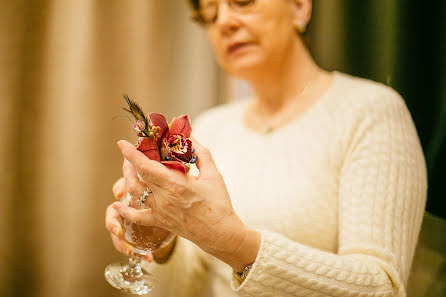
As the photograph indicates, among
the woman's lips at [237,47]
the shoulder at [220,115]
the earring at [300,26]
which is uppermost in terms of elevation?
the earring at [300,26]

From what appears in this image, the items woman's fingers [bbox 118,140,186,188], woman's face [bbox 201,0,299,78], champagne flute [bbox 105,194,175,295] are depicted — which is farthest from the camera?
woman's face [bbox 201,0,299,78]

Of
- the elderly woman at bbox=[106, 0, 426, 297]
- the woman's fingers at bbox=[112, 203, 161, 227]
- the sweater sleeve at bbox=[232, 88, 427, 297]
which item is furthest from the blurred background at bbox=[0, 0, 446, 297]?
the woman's fingers at bbox=[112, 203, 161, 227]

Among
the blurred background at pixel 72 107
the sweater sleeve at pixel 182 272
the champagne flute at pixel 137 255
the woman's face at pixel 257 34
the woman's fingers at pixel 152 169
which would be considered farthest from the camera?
the blurred background at pixel 72 107

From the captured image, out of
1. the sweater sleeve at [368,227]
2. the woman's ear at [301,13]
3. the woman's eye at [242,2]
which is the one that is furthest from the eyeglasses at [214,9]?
the sweater sleeve at [368,227]

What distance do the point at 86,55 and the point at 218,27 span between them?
616 millimetres

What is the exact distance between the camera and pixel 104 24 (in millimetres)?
1302

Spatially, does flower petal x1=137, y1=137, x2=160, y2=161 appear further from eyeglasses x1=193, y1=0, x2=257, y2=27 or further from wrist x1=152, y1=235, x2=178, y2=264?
eyeglasses x1=193, y1=0, x2=257, y2=27

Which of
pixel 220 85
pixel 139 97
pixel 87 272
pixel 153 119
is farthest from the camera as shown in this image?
pixel 220 85

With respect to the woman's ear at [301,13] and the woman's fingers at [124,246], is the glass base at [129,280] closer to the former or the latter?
the woman's fingers at [124,246]

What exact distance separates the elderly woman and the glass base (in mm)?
46

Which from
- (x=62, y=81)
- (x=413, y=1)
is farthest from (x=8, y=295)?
(x=413, y=1)

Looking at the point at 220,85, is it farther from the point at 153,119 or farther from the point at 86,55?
the point at 153,119

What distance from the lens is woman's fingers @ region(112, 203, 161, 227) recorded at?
0.52 meters

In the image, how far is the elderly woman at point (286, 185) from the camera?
1.68 ft
